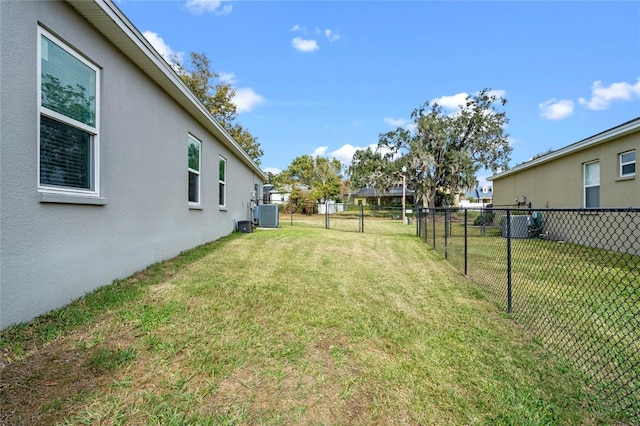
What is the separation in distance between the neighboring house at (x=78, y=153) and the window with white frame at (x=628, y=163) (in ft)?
34.3

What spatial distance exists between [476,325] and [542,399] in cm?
121

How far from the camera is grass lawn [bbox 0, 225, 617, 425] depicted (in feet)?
5.67

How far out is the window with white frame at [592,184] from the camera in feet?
28.1

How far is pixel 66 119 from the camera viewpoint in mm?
3025

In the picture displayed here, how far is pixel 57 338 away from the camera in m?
2.34

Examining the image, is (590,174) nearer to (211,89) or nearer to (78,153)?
(78,153)

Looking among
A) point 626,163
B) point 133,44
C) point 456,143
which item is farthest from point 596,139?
point 456,143

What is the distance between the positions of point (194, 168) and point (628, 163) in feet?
35.4

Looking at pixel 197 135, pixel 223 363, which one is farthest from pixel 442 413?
pixel 197 135

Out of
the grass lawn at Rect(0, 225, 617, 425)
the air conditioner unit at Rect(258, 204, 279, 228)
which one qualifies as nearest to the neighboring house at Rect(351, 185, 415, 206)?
the air conditioner unit at Rect(258, 204, 279, 228)

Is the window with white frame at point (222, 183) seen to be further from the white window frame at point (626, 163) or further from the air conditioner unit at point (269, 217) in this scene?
the white window frame at point (626, 163)

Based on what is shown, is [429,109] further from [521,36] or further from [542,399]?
[542,399]

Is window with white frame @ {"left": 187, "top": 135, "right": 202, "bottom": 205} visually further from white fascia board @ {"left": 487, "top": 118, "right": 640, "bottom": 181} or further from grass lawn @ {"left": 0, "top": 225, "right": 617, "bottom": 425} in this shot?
white fascia board @ {"left": 487, "top": 118, "right": 640, "bottom": 181}

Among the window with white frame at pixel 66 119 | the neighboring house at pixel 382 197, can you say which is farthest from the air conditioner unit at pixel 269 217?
the neighboring house at pixel 382 197
